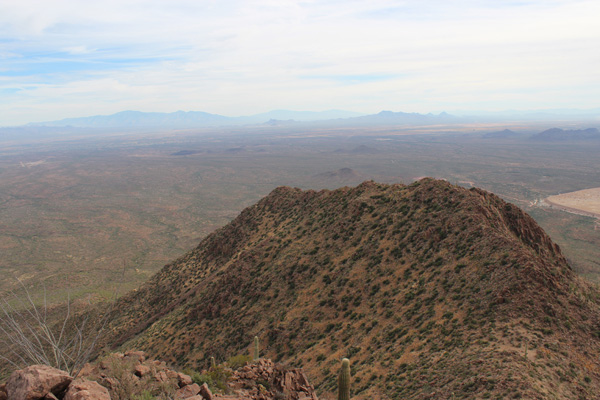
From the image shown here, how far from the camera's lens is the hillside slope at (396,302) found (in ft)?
42.8

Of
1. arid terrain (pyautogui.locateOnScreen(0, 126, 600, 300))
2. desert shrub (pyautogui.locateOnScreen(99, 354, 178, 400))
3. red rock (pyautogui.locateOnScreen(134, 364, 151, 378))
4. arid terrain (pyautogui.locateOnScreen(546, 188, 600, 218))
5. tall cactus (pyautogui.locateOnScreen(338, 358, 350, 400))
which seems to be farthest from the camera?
arid terrain (pyautogui.locateOnScreen(546, 188, 600, 218))

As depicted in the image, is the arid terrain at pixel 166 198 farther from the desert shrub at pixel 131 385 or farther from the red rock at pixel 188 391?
the red rock at pixel 188 391

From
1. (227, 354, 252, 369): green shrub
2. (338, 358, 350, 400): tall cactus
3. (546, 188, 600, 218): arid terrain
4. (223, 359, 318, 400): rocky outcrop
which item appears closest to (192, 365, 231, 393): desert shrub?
(223, 359, 318, 400): rocky outcrop

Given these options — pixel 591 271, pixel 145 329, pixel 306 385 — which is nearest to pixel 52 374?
pixel 306 385

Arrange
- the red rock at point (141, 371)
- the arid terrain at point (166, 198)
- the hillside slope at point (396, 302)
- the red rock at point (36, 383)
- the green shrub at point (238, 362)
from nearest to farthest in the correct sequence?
the red rock at point (36, 383)
the red rock at point (141, 371)
the hillside slope at point (396, 302)
the green shrub at point (238, 362)
the arid terrain at point (166, 198)

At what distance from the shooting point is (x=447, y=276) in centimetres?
1830

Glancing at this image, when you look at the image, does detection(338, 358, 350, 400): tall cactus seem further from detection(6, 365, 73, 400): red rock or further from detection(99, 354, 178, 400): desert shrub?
detection(6, 365, 73, 400): red rock

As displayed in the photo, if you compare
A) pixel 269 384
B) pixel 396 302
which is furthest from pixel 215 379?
pixel 396 302

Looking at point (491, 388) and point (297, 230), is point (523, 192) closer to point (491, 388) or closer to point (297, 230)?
point (297, 230)

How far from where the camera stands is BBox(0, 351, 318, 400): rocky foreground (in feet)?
27.3

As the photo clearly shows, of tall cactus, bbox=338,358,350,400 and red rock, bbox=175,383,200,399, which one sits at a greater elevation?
tall cactus, bbox=338,358,350,400

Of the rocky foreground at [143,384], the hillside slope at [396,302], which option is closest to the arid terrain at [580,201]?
the hillside slope at [396,302]

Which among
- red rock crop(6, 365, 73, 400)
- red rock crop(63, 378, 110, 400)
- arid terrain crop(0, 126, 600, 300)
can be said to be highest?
red rock crop(6, 365, 73, 400)

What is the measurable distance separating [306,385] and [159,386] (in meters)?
5.42
